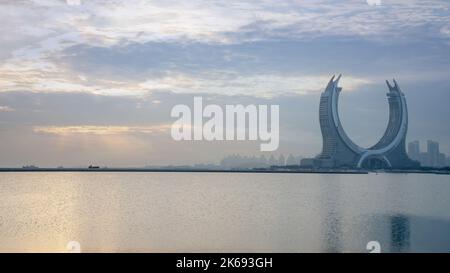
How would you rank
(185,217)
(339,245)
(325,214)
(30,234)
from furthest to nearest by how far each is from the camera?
(325,214)
(185,217)
(30,234)
(339,245)

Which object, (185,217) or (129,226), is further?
(185,217)
